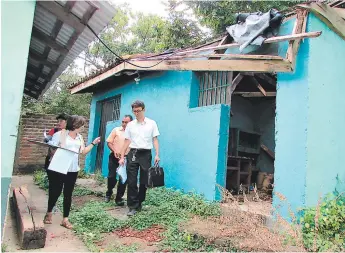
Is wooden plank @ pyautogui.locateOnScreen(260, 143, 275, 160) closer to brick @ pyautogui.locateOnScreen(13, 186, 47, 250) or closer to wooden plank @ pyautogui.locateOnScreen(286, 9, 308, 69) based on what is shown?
wooden plank @ pyautogui.locateOnScreen(286, 9, 308, 69)

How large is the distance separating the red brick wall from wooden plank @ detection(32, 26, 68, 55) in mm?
5642

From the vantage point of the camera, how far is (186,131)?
5648 mm

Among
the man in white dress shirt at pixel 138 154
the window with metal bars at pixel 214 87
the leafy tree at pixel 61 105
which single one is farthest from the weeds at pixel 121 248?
the leafy tree at pixel 61 105

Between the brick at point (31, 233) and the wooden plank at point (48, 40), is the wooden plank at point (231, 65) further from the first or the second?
the brick at point (31, 233)

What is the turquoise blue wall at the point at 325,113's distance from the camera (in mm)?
3898

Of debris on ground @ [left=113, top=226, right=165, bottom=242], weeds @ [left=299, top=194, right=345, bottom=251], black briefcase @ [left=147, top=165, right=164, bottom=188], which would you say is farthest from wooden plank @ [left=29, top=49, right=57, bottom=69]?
weeds @ [left=299, top=194, right=345, bottom=251]

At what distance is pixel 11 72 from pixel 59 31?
169cm

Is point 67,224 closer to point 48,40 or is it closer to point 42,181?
point 48,40

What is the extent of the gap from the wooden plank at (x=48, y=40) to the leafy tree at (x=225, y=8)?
5.95 metres

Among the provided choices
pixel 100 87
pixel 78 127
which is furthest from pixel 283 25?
pixel 100 87

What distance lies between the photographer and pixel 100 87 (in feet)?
31.5

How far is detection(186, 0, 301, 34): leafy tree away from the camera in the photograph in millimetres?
9406

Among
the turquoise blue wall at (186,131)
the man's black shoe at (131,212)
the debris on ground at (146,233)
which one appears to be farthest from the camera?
the turquoise blue wall at (186,131)

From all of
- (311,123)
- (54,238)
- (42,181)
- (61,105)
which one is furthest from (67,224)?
(61,105)
